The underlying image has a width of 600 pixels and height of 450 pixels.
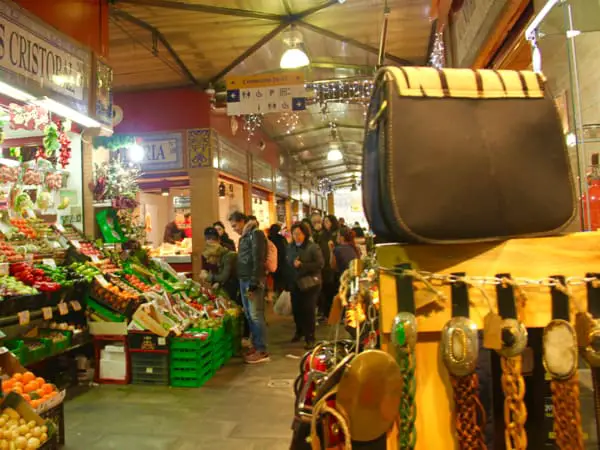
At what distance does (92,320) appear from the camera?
4594 millimetres

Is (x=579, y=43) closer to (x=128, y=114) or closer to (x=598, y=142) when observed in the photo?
(x=598, y=142)

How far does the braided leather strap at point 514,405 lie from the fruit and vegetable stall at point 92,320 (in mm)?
3617

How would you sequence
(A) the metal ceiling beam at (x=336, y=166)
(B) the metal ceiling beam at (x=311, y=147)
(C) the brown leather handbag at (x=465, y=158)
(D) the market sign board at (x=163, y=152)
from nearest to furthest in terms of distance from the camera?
(C) the brown leather handbag at (x=465, y=158)
(D) the market sign board at (x=163, y=152)
(B) the metal ceiling beam at (x=311, y=147)
(A) the metal ceiling beam at (x=336, y=166)

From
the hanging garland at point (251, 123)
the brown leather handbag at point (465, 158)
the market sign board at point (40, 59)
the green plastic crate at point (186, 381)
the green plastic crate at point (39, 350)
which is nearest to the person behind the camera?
the brown leather handbag at point (465, 158)

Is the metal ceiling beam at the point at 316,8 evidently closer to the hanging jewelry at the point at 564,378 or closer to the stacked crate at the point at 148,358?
the stacked crate at the point at 148,358

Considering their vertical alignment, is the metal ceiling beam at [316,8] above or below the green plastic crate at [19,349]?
above

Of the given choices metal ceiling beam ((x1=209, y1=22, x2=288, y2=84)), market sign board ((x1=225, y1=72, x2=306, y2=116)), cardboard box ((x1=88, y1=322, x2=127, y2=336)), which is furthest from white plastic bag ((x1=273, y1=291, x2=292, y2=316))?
metal ceiling beam ((x1=209, y1=22, x2=288, y2=84))

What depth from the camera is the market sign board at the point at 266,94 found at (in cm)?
719

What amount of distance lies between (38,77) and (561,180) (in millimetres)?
4466

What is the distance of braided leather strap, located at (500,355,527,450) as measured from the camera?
38.5 inches

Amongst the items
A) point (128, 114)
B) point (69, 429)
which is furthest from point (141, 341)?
point (128, 114)

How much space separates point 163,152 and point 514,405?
871 centimetres

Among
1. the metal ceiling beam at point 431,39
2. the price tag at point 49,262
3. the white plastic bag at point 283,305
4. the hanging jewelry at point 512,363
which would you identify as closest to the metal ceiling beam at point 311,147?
the metal ceiling beam at point 431,39

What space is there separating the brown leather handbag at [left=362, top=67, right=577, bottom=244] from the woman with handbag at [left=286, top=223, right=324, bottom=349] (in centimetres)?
485
